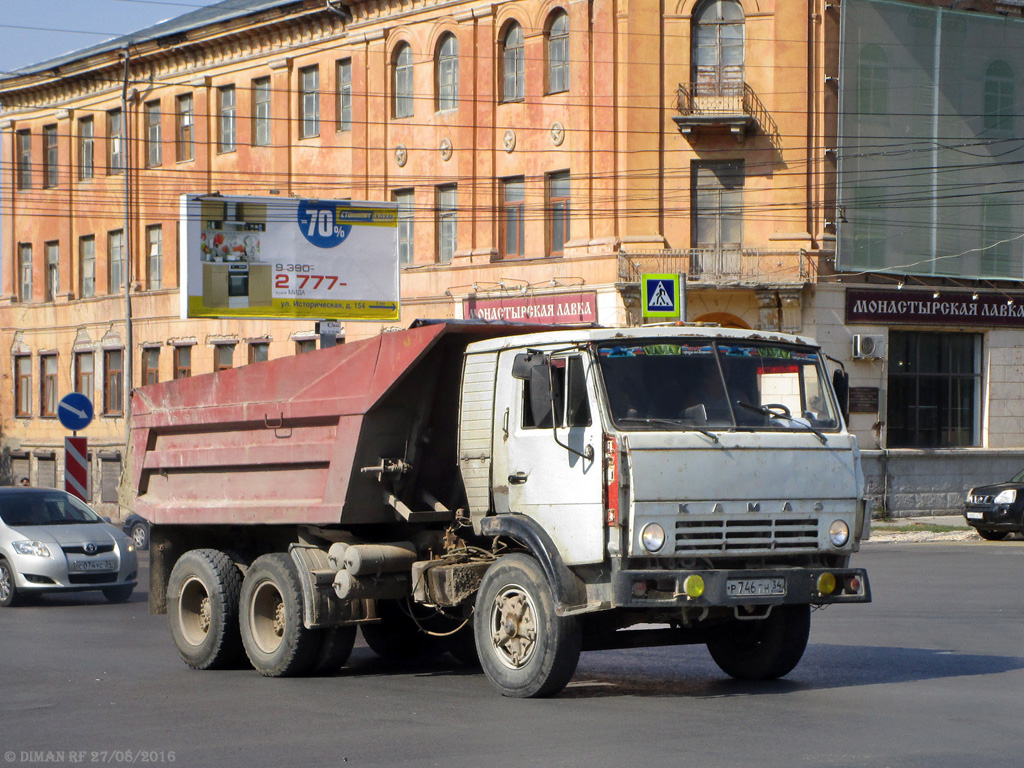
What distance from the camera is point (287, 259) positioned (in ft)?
92.6

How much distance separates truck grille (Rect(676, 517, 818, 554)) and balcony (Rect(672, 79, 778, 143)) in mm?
22001

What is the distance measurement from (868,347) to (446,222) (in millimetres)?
10567

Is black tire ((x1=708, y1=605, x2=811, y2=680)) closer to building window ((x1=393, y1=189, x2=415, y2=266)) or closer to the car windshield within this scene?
the car windshield

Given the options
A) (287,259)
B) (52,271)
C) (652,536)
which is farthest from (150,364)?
(652,536)

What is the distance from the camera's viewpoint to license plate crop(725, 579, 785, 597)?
9109 mm

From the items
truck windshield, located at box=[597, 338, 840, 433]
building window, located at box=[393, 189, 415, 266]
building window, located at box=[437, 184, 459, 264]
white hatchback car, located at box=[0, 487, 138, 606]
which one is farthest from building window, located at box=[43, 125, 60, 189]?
truck windshield, located at box=[597, 338, 840, 433]

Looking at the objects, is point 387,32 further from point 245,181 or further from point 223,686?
point 223,686

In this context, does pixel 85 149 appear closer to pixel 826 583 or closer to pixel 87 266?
pixel 87 266

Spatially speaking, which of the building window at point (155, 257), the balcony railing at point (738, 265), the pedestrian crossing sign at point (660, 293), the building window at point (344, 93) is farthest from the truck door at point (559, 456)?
the building window at point (155, 257)

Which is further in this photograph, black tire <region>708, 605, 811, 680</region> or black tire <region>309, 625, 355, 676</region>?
black tire <region>309, 625, 355, 676</region>

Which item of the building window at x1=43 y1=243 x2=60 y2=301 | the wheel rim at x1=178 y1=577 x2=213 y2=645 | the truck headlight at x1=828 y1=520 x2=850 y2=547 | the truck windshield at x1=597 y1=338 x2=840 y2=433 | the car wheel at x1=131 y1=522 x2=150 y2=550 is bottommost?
the car wheel at x1=131 y1=522 x2=150 y2=550

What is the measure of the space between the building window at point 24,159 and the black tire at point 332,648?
40.2m

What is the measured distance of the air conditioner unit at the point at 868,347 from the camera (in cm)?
3111

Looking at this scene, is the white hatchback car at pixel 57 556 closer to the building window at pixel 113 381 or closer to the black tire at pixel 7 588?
the black tire at pixel 7 588
